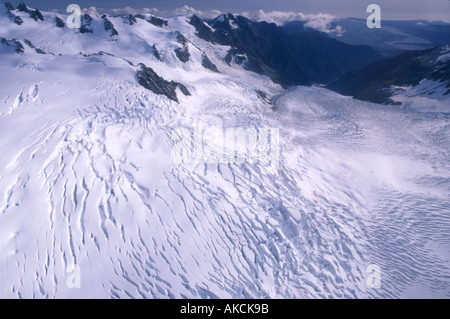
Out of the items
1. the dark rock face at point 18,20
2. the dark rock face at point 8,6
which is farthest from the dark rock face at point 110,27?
the dark rock face at point 8,6

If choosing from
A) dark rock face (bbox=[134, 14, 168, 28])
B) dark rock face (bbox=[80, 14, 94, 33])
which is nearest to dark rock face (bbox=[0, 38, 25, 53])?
dark rock face (bbox=[80, 14, 94, 33])

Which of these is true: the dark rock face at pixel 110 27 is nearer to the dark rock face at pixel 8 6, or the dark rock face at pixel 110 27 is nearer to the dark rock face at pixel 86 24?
the dark rock face at pixel 86 24

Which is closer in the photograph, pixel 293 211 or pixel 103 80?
pixel 293 211

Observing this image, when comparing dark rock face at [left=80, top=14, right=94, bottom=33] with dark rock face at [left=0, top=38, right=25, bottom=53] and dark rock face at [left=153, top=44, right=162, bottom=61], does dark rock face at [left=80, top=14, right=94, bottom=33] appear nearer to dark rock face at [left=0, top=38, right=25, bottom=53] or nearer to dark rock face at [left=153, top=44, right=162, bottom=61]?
→ dark rock face at [left=153, top=44, right=162, bottom=61]

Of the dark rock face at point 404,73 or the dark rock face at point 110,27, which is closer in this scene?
the dark rock face at point 110,27

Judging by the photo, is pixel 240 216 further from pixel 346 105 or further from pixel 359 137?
pixel 346 105

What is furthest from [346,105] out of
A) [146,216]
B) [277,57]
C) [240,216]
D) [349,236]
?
[277,57]

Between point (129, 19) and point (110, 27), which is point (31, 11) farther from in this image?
point (129, 19)
